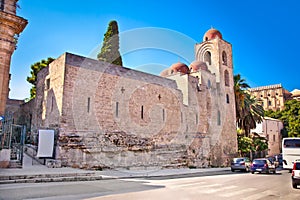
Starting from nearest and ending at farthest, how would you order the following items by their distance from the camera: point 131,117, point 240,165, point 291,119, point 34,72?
point 131,117 → point 240,165 → point 34,72 → point 291,119

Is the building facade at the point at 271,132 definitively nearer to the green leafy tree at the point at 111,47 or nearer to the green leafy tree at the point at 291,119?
the green leafy tree at the point at 291,119

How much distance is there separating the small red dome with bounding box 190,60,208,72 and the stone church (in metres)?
0.01

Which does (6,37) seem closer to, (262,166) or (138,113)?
(138,113)

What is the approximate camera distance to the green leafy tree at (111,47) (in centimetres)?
2419

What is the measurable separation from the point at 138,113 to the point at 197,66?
1003 cm

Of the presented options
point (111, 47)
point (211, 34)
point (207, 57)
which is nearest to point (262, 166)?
point (207, 57)

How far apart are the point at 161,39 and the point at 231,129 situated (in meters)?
14.4

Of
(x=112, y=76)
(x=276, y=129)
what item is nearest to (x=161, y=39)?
(x=112, y=76)

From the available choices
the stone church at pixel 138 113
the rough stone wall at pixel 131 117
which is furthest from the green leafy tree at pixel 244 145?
the rough stone wall at pixel 131 117

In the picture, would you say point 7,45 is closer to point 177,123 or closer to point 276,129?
point 177,123

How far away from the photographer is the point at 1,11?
8.84 meters

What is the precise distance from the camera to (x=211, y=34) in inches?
1040

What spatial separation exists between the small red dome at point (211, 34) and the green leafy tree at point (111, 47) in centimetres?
1005

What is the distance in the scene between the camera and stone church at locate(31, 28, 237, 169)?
13844 millimetres
